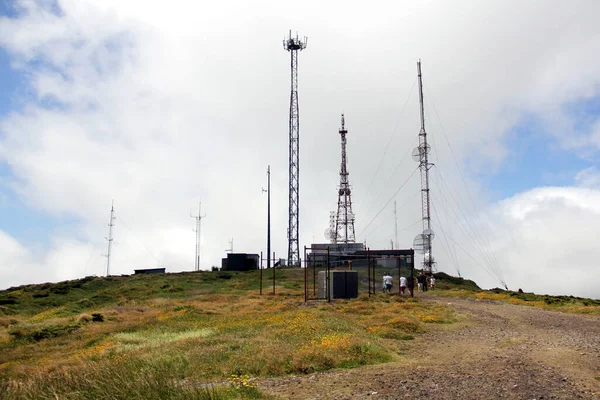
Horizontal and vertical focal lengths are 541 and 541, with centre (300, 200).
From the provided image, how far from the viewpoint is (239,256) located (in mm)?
66750

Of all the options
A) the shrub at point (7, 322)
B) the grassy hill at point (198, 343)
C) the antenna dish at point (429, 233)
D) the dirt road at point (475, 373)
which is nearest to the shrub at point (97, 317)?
the grassy hill at point (198, 343)

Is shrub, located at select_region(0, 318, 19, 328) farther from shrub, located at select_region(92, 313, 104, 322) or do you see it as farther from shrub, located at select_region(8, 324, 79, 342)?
shrub, located at select_region(92, 313, 104, 322)

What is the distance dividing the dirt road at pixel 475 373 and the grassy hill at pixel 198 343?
76 centimetres

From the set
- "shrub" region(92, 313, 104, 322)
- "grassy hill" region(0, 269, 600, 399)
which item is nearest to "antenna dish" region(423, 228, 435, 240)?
"grassy hill" region(0, 269, 600, 399)

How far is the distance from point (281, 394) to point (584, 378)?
19.2ft

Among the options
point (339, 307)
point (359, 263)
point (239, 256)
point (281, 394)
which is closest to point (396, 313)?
point (339, 307)

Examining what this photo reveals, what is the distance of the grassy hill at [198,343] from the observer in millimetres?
10023

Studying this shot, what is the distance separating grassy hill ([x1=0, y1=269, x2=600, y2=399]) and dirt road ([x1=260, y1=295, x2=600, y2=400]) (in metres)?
0.76

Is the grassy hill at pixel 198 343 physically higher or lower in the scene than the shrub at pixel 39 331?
higher

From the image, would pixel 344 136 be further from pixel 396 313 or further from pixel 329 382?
pixel 329 382

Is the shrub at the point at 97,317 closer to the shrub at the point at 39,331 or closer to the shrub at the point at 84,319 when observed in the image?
the shrub at the point at 84,319

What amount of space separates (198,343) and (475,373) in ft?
29.0

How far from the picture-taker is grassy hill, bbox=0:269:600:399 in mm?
10023

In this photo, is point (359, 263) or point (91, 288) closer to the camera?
point (359, 263)
